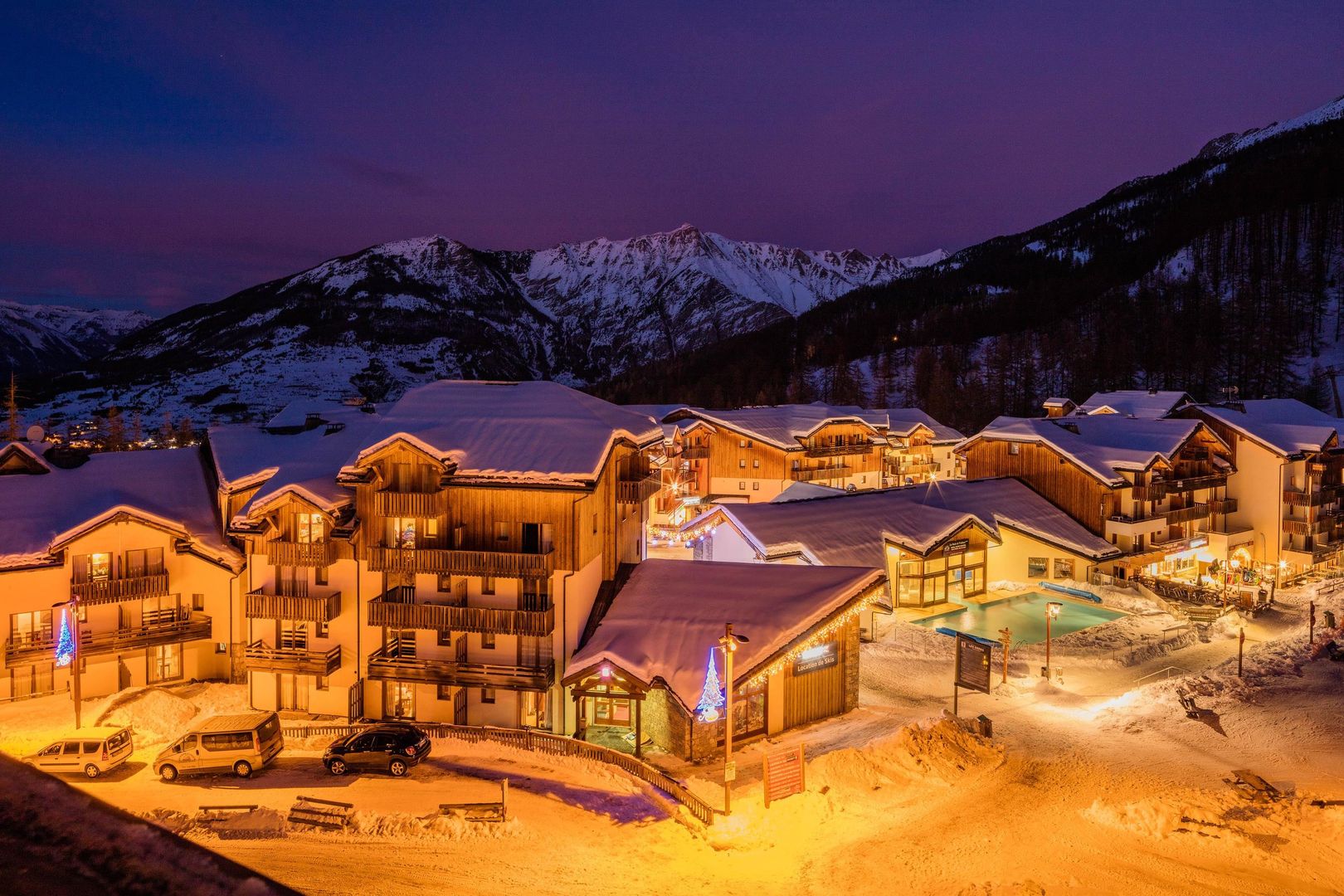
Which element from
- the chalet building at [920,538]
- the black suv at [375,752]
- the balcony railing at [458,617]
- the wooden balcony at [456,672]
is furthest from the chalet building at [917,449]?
the black suv at [375,752]

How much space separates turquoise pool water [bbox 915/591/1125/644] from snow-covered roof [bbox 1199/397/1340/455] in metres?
25.9

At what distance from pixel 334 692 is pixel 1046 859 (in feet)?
87.4

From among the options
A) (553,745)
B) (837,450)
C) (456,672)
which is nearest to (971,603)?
(553,745)

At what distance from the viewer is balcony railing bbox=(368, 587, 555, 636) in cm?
2947

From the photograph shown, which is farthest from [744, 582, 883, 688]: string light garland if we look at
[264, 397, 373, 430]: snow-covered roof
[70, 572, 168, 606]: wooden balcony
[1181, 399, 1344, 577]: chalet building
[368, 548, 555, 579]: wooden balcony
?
[1181, 399, 1344, 577]: chalet building

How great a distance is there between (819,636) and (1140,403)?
55413 millimetres

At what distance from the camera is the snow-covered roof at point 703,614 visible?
27406 mm

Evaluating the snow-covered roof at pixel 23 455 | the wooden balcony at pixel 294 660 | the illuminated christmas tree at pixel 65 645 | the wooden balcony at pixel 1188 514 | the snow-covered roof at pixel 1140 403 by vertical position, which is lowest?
the wooden balcony at pixel 294 660

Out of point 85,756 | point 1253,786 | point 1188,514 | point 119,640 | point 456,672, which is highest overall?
point 1188,514

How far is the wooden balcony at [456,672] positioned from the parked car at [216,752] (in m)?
5.52

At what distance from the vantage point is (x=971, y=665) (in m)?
28.8

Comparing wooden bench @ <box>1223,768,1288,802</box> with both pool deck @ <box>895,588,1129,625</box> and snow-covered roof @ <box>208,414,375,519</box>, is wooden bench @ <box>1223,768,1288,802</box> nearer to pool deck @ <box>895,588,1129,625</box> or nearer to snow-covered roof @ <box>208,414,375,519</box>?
pool deck @ <box>895,588,1129,625</box>

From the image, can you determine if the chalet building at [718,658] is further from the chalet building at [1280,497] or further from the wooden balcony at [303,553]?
the chalet building at [1280,497]

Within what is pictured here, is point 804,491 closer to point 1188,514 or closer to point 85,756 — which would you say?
point 1188,514
